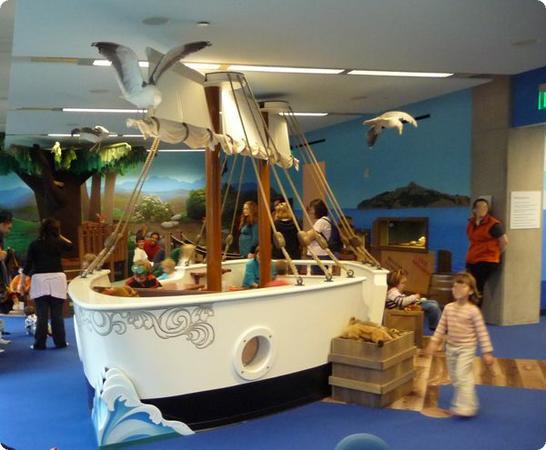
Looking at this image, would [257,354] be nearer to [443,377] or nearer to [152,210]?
[443,377]

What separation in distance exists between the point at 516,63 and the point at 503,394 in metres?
3.95

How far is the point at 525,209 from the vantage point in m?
7.50

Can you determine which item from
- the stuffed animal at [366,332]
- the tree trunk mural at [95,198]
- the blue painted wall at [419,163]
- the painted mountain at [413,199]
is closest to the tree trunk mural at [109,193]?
the tree trunk mural at [95,198]

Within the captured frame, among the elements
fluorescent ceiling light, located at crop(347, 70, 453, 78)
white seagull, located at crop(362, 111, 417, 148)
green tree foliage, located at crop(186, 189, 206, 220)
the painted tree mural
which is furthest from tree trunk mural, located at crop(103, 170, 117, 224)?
white seagull, located at crop(362, 111, 417, 148)

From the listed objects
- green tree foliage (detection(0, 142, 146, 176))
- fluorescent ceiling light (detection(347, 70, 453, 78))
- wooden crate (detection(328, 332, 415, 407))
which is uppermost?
fluorescent ceiling light (detection(347, 70, 453, 78))

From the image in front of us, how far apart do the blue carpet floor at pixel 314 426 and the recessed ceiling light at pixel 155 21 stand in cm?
335

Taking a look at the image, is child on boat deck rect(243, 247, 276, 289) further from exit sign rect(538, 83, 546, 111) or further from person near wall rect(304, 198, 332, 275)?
exit sign rect(538, 83, 546, 111)

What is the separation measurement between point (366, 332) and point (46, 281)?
4.22 m

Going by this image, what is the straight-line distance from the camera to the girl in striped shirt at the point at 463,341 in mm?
4191

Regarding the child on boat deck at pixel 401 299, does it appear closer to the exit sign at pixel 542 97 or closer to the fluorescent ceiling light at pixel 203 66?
the exit sign at pixel 542 97

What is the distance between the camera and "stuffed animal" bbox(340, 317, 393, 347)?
451 centimetres

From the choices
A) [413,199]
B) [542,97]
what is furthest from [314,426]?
[413,199]

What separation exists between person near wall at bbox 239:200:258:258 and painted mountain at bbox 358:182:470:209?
10.3 feet

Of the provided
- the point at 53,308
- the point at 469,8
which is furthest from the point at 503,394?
the point at 53,308
